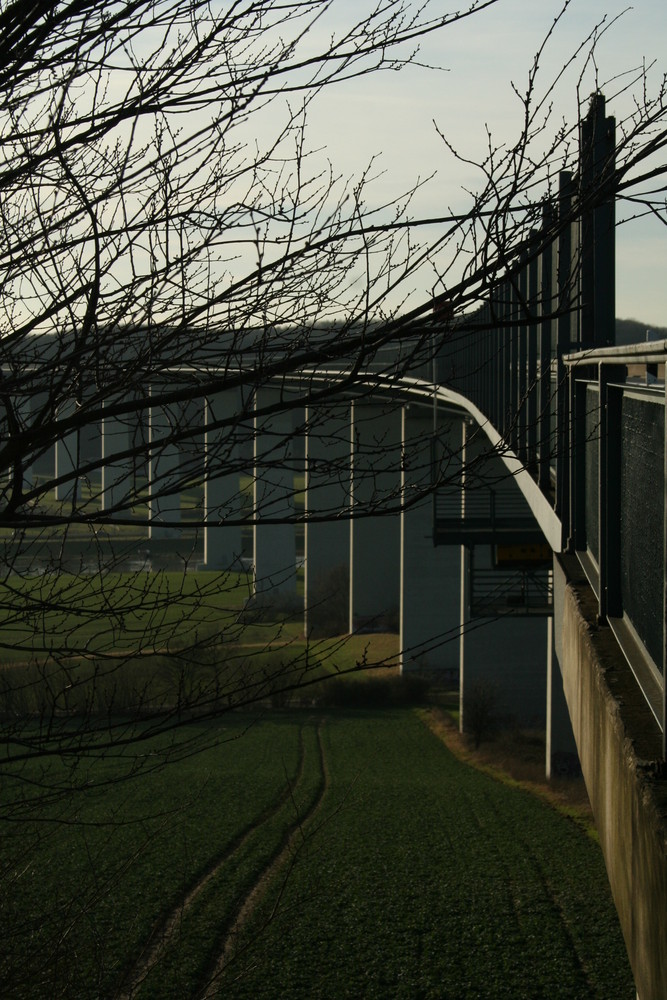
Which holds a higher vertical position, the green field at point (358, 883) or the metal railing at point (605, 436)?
the metal railing at point (605, 436)

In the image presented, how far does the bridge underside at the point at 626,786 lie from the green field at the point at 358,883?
16.1 feet

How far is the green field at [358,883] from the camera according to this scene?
13438 millimetres

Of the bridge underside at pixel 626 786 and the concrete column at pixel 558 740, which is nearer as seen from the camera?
the bridge underside at pixel 626 786

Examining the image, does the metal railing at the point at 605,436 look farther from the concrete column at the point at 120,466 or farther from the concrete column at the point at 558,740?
the concrete column at the point at 558,740

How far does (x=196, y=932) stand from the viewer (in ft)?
48.4

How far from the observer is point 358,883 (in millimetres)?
17406

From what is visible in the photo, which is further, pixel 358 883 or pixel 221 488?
pixel 221 488

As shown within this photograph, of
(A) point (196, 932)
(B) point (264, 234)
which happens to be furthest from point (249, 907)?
(B) point (264, 234)

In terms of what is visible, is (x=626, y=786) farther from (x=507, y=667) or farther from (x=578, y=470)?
(x=507, y=667)

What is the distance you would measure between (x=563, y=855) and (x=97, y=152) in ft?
56.0

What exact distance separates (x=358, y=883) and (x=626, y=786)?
15.2m

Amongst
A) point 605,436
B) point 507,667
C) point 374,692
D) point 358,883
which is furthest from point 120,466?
point 374,692

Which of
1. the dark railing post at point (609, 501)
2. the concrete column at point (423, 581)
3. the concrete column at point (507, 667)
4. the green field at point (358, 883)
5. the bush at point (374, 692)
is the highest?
the dark railing post at point (609, 501)

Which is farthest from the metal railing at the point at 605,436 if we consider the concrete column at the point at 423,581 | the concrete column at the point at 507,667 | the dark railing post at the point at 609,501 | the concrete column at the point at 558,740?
the concrete column at the point at 423,581
